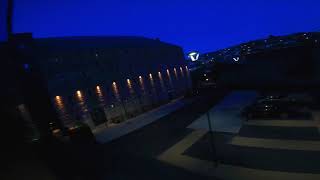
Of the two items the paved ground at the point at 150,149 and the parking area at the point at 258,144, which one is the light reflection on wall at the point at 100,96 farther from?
the parking area at the point at 258,144

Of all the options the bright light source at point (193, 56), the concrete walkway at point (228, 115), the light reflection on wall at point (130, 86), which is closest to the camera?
the concrete walkway at point (228, 115)

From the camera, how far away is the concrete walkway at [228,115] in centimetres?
2741

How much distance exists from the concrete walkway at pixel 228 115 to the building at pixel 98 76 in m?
11.0

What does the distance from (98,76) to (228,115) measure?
740 inches

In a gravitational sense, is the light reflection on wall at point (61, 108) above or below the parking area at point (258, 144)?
above

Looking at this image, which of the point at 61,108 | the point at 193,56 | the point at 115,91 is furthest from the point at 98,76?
the point at 193,56

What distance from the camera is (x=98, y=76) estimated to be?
1660 inches

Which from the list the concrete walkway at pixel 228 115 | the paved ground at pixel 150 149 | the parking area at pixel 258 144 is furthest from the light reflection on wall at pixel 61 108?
the parking area at pixel 258 144

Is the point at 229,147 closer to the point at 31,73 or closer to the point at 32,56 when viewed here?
the point at 31,73

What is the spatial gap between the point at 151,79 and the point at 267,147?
33.1 metres

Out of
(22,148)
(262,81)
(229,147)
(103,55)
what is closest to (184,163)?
(229,147)

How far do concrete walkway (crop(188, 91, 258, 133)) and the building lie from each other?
11045 mm

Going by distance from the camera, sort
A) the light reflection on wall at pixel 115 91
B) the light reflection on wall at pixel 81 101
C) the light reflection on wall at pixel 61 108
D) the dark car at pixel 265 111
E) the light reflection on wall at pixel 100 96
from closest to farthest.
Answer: the dark car at pixel 265 111 < the light reflection on wall at pixel 61 108 < the light reflection on wall at pixel 81 101 < the light reflection on wall at pixel 100 96 < the light reflection on wall at pixel 115 91

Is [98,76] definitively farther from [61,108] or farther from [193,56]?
[193,56]
